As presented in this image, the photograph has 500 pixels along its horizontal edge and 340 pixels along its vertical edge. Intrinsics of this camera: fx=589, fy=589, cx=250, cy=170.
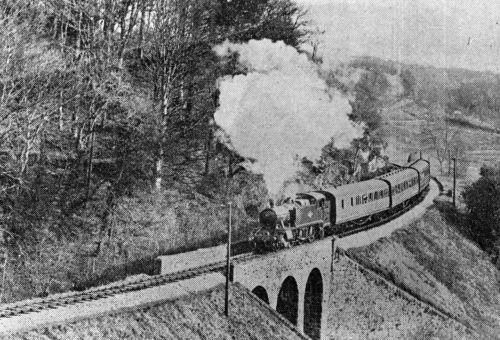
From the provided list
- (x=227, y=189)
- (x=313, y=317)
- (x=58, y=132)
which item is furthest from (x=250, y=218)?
(x=58, y=132)

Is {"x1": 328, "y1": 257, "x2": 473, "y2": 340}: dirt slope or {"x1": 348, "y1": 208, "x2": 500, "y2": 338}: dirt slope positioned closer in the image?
{"x1": 328, "y1": 257, "x2": 473, "y2": 340}: dirt slope

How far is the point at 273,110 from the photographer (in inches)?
1160

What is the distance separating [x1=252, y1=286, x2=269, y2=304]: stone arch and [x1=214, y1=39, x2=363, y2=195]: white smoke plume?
23.5 ft

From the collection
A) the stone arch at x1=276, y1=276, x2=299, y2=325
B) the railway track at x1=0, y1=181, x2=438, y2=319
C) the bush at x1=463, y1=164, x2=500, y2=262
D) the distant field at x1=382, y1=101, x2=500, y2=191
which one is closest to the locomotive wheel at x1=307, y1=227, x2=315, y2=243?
the stone arch at x1=276, y1=276, x2=299, y2=325

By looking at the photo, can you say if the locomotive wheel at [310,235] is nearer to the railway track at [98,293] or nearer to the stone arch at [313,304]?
the stone arch at [313,304]

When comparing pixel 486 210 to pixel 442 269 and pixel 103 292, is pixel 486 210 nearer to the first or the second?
pixel 442 269

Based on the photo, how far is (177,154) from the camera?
1353 inches

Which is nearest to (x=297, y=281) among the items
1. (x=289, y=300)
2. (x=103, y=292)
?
(x=289, y=300)

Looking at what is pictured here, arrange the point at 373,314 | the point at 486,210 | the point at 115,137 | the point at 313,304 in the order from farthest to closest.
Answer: the point at 486,210 < the point at 115,137 < the point at 313,304 < the point at 373,314

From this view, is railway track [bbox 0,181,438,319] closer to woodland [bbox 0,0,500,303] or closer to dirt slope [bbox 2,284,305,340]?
dirt slope [bbox 2,284,305,340]

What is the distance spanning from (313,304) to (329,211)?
15.9ft

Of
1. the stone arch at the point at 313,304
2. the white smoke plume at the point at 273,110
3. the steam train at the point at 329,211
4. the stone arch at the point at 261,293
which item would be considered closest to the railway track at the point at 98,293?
the stone arch at the point at 261,293

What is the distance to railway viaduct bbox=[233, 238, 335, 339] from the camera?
2270 centimetres

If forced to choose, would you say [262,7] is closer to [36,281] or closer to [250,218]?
[250,218]
